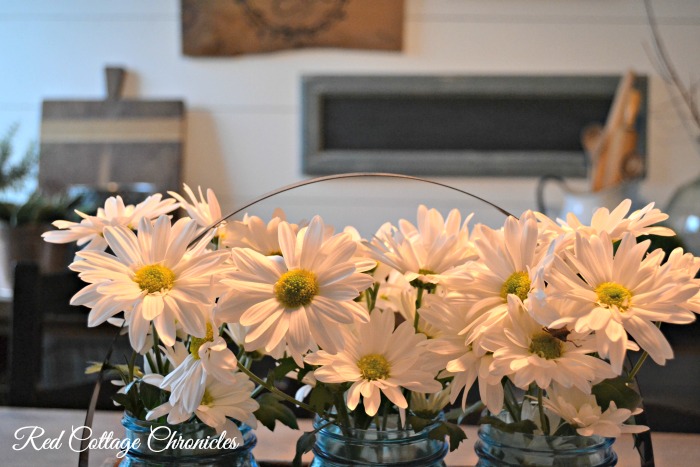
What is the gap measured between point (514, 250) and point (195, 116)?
1661 millimetres

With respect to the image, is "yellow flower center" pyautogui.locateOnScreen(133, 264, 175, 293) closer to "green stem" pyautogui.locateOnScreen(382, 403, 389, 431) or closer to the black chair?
"green stem" pyautogui.locateOnScreen(382, 403, 389, 431)

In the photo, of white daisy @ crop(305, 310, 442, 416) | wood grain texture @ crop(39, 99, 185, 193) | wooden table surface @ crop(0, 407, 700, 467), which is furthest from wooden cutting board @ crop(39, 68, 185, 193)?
white daisy @ crop(305, 310, 442, 416)

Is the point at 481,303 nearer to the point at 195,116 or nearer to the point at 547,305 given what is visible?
the point at 547,305

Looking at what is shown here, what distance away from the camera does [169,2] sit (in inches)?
75.6

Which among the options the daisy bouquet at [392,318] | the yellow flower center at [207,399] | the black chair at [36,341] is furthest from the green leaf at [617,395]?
the black chair at [36,341]

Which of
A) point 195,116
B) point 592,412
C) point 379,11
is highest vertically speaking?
point 379,11

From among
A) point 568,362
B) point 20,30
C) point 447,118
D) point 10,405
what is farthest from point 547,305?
point 20,30

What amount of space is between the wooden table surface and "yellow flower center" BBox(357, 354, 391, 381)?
0.23 m

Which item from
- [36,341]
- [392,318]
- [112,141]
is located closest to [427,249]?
[392,318]

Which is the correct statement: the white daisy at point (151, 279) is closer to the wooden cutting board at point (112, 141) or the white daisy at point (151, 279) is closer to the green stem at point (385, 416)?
the green stem at point (385, 416)

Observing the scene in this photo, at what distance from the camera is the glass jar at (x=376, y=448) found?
0.38m

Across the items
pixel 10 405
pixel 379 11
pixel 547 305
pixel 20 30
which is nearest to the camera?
pixel 547 305

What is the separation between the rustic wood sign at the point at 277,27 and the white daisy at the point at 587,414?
159 centimetres

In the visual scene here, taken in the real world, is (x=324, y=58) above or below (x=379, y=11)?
below
